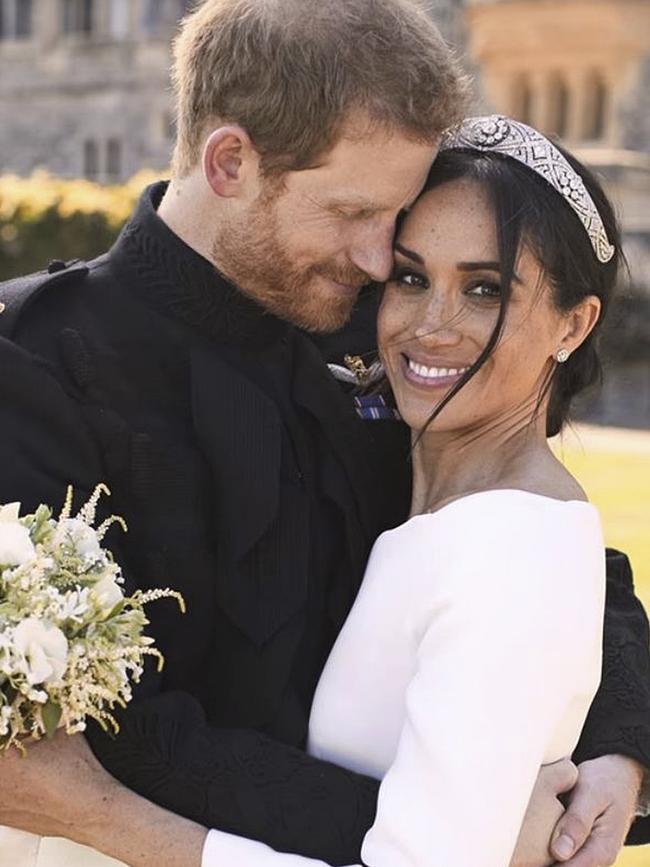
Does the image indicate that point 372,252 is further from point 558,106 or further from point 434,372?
point 558,106

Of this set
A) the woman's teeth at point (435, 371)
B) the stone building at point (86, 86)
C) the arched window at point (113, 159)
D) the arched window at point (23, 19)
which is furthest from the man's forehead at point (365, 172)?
the arched window at point (23, 19)

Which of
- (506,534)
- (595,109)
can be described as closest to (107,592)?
(506,534)

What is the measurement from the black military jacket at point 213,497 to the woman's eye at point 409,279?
0.23 metres

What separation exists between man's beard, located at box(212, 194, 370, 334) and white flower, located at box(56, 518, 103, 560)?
67 cm

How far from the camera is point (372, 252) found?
3.03 metres

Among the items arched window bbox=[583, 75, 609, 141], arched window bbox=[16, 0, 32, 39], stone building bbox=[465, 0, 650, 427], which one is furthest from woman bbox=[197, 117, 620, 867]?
arched window bbox=[16, 0, 32, 39]

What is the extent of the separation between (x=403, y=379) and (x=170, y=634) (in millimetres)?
669

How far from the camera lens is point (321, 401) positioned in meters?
3.18

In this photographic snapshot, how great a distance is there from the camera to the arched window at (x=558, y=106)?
84.3ft

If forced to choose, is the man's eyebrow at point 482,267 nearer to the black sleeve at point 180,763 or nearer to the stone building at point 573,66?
the black sleeve at point 180,763

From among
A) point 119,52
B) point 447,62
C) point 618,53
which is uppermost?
point 447,62

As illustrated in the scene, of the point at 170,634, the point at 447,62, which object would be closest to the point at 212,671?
the point at 170,634

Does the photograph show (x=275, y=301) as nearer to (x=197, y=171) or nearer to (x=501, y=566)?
(x=197, y=171)

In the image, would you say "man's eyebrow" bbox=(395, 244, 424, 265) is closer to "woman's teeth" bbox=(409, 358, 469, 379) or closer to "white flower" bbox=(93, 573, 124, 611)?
"woman's teeth" bbox=(409, 358, 469, 379)
